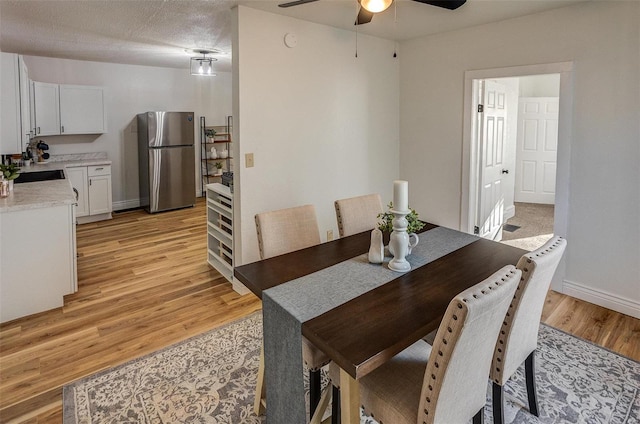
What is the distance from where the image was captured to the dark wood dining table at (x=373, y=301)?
136 centimetres

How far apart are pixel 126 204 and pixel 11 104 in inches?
127

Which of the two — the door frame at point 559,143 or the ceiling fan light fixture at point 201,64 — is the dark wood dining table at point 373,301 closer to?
the door frame at point 559,143

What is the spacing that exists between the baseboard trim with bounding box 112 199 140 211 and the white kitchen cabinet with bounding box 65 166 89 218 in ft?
2.56

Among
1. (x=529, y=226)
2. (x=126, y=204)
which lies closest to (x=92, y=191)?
(x=126, y=204)

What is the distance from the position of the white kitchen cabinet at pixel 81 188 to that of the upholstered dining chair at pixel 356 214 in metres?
4.80

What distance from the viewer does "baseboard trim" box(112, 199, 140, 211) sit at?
6.73m

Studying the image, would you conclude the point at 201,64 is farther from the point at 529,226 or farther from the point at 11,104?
the point at 529,226

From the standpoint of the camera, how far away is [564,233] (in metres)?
3.44

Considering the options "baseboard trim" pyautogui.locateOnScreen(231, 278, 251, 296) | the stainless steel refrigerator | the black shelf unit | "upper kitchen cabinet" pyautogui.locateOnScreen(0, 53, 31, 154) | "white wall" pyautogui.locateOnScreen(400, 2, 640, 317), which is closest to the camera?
"white wall" pyautogui.locateOnScreen(400, 2, 640, 317)

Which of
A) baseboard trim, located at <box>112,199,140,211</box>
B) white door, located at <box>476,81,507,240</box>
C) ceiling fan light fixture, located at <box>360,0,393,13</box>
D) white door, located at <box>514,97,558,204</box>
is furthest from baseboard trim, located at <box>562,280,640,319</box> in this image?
baseboard trim, located at <box>112,199,140,211</box>

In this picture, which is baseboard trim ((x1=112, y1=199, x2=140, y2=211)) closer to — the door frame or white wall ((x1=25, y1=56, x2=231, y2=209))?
white wall ((x1=25, y1=56, x2=231, y2=209))

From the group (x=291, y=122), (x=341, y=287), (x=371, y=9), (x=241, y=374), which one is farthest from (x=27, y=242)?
(x=371, y=9)

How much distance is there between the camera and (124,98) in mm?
6570

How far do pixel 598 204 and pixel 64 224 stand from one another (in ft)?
14.5
